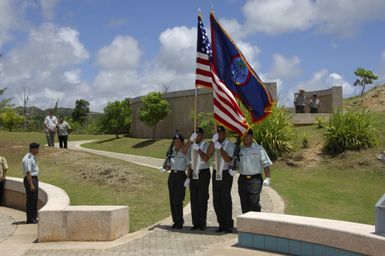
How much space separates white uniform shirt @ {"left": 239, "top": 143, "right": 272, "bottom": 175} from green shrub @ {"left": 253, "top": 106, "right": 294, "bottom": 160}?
9301 mm

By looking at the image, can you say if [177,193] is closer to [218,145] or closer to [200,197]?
[200,197]

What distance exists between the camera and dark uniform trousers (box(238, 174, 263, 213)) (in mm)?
7582

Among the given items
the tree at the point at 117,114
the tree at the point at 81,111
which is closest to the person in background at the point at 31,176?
the tree at the point at 117,114

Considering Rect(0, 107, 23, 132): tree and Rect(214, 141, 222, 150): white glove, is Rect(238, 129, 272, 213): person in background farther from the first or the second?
Rect(0, 107, 23, 132): tree

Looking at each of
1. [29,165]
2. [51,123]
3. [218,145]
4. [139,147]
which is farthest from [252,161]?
[139,147]

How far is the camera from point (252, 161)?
302 inches

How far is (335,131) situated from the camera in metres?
16.6

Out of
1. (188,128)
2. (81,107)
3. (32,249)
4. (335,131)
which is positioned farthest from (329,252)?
(81,107)

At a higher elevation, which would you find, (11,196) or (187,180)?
(187,180)

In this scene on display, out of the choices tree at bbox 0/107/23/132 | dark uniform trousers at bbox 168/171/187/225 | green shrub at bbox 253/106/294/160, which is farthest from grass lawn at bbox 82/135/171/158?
tree at bbox 0/107/23/132

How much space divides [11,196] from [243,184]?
7.42 metres

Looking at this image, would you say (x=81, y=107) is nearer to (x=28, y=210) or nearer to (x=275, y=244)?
(x=28, y=210)

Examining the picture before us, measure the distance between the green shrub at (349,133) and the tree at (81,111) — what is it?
152 ft

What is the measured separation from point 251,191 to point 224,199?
52 cm
